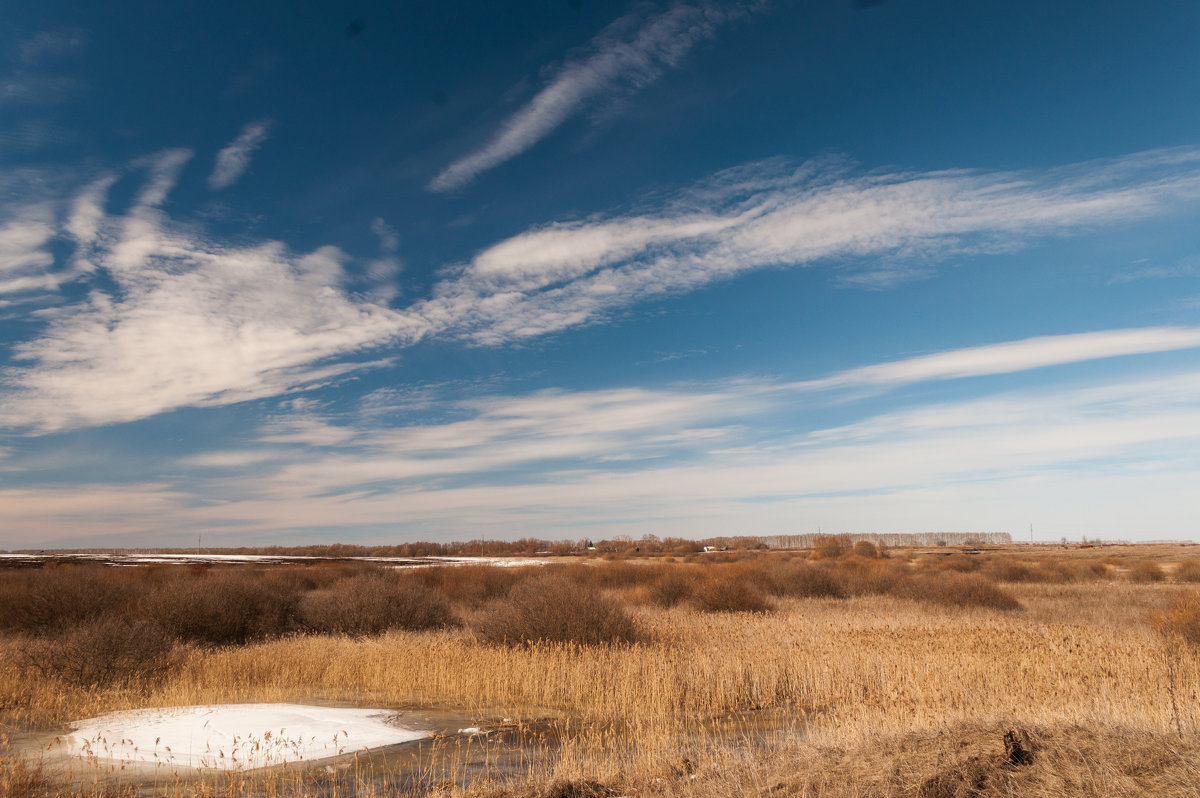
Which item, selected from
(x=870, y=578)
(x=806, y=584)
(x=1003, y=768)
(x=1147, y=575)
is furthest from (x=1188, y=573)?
(x=1003, y=768)

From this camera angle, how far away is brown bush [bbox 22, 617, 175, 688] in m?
13.6

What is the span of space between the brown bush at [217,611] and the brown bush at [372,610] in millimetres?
1141

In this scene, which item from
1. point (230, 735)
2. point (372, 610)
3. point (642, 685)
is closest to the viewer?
point (230, 735)

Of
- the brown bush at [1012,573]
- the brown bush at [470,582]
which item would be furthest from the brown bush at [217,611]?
the brown bush at [1012,573]

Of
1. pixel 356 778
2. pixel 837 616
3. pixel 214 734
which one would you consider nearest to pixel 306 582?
pixel 837 616

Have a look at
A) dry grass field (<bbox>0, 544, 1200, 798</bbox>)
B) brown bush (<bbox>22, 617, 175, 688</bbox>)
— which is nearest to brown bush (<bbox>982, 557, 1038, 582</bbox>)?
dry grass field (<bbox>0, 544, 1200, 798</bbox>)

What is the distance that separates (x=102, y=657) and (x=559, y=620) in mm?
10135

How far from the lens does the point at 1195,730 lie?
786 centimetres

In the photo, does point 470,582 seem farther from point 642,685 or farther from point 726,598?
point 642,685

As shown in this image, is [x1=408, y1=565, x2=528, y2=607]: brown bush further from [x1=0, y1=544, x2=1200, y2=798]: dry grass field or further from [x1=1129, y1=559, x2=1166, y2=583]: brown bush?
[x1=1129, y1=559, x2=1166, y2=583]: brown bush

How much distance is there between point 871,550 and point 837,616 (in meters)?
48.2

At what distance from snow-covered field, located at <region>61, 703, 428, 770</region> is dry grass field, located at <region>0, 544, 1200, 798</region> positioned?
0.54 m

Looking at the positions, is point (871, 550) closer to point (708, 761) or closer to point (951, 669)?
point (951, 669)

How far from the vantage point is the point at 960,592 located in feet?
99.2
